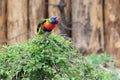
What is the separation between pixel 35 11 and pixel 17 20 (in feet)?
0.87

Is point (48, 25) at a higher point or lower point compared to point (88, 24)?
higher

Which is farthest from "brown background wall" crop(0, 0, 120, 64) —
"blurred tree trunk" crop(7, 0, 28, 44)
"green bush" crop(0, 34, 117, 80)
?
"green bush" crop(0, 34, 117, 80)

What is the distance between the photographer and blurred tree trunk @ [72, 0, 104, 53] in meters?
5.27

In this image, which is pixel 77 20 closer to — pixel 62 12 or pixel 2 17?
pixel 62 12

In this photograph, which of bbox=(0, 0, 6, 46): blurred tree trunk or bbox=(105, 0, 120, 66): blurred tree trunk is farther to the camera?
bbox=(0, 0, 6, 46): blurred tree trunk

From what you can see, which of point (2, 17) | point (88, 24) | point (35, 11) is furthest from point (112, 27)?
point (2, 17)

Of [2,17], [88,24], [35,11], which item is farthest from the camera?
[2,17]

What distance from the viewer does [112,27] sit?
5.34 meters

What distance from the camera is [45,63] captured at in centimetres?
192

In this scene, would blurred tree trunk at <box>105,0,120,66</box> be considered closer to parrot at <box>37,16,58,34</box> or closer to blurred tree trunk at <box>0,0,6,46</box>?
blurred tree trunk at <box>0,0,6,46</box>

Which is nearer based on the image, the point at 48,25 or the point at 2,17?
the point at 48,25

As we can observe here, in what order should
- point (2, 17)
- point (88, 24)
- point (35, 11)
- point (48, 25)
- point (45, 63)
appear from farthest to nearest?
point (2, 17), point (35, 11), point (88, 24), point (48, 25), point (45, 63)

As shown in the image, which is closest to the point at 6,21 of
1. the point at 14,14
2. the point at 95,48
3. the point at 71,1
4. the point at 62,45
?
the point at 14,14

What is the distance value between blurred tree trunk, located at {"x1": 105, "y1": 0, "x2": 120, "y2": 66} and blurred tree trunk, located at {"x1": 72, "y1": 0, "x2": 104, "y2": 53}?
0.09m
